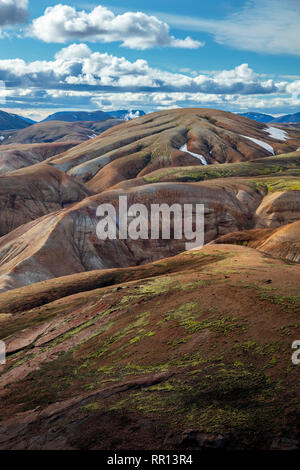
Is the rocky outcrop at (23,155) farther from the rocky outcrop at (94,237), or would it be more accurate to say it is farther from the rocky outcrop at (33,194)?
the rocky outcrop at (94,237)

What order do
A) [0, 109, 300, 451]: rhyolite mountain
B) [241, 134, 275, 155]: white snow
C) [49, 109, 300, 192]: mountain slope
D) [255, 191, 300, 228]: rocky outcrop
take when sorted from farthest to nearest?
[241, 134, 275, 155]: white snow < [49, 109, 300, 192]: mountain slope < [255, 191, 300, 228]: rocky outcrop < [0, 109, 300, 451]: rhyolite mountain

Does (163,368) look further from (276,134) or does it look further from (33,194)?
(276,134)

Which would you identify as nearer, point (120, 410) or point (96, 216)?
point (120, 410)

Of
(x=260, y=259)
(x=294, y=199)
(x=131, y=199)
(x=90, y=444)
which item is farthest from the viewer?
(x=294, y=199)

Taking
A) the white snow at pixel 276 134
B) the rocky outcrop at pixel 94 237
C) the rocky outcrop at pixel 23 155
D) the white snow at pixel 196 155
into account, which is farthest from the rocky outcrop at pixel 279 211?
the rocky outcrop at pixel 23 155

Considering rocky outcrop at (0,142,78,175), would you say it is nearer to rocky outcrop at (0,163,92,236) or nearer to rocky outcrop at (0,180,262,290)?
rocky outcrop at (0,163,92,236)

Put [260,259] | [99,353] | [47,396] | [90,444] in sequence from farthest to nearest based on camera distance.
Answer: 1. [260,259]
2. [99,353]
3. [47,396]
4. [90,444]

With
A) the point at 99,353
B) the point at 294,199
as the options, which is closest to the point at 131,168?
the point at 294,199

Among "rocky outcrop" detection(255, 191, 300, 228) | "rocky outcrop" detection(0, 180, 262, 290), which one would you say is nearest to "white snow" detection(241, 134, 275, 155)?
"rocky outcrop" detection(0, 180, 262, 290)

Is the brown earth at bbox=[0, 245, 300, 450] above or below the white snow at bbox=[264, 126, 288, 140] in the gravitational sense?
below

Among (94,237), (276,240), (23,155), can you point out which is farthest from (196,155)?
(276,240)

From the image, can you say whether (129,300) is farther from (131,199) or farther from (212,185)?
(212,185)
